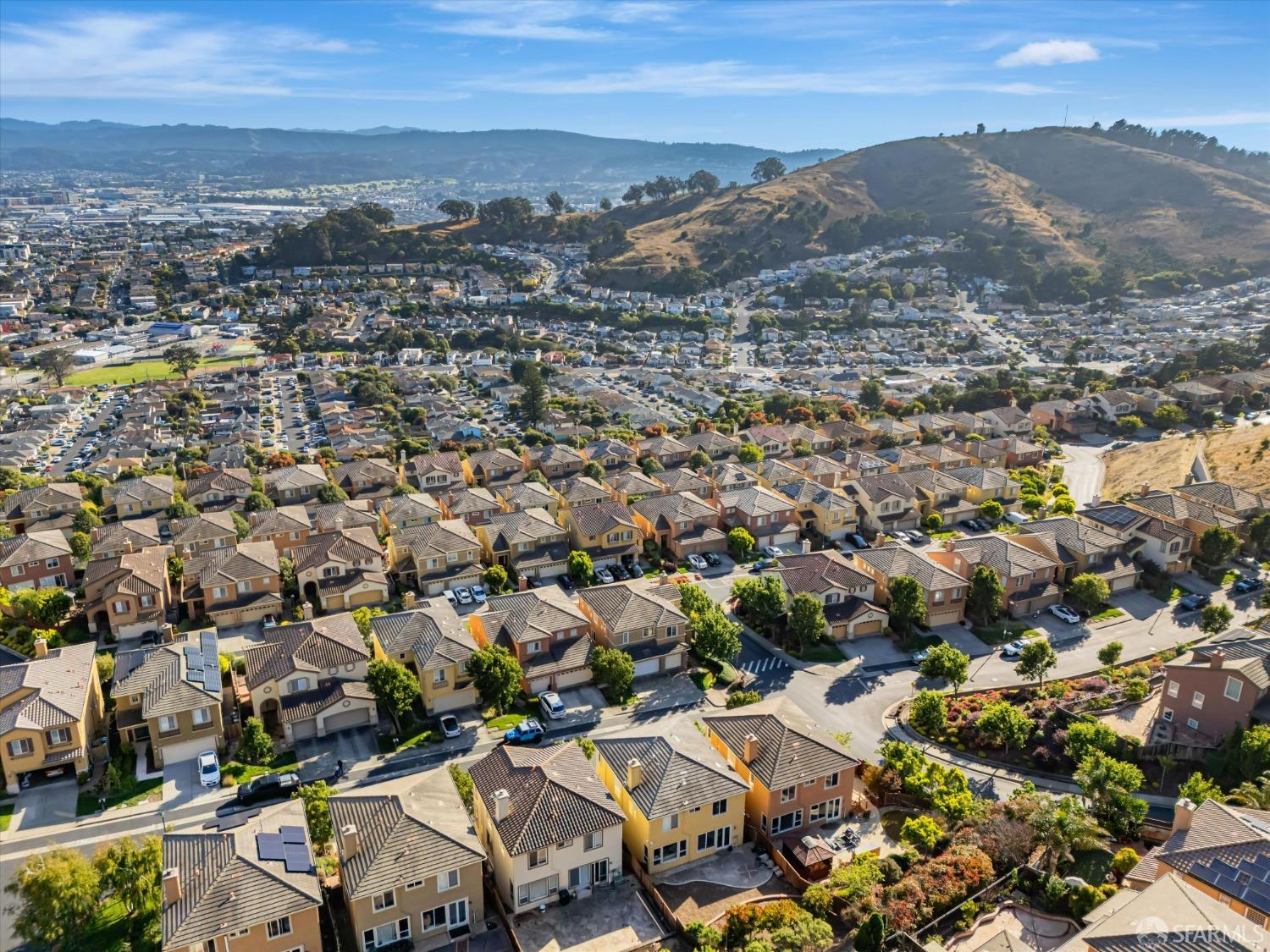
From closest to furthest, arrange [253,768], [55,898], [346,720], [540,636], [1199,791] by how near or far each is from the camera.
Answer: [55,898] → [1199,791] → [253,768] → [346,720] → [540,636]

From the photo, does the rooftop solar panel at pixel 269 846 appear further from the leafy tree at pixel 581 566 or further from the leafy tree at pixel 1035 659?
the leafy tree at pixel 1035 659

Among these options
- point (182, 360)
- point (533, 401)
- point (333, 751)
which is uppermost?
point (533, 401)

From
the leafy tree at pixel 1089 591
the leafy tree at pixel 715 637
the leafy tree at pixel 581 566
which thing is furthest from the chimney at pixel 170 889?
Result: the leafy tree at pixel 1089 591

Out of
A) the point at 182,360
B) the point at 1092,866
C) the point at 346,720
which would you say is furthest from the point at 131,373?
the point at 1092,866

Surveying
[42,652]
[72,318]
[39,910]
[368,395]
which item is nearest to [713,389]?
[368,395]

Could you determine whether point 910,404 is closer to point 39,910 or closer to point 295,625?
point 295,625

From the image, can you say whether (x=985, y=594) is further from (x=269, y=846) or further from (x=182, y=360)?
(x=182, y=360)

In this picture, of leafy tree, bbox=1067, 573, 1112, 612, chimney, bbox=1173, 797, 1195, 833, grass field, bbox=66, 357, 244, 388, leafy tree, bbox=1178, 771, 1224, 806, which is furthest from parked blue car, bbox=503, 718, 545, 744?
grass field, bbox=66, 357, 244, 388
